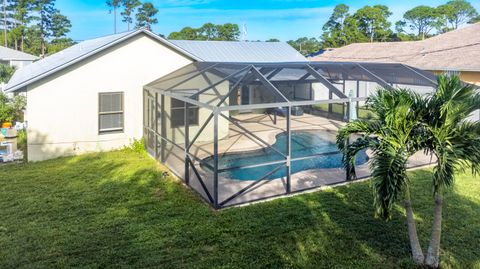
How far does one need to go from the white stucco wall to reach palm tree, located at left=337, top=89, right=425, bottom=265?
9805 millimetres

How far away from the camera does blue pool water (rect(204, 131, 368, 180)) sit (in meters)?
11.9

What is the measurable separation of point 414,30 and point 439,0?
835 centimetres

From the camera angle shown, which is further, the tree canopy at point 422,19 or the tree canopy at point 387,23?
the tree canopy at point 422,19

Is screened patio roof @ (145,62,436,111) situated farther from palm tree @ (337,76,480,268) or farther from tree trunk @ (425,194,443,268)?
tree trunk @ (425,194,443,268)

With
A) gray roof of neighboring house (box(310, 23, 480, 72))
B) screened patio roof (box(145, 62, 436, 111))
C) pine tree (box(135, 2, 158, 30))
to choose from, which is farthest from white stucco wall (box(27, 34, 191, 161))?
pine tree (box(135, 2, 158, 30))

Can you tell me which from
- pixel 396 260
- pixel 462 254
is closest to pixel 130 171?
pixel 396 260

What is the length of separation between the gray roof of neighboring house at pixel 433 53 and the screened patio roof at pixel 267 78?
26.2 ft

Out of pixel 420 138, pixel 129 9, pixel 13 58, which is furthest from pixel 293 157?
pixel 129 9

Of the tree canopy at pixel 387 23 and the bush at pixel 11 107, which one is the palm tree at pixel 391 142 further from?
the tree canopy at pixel 387 23

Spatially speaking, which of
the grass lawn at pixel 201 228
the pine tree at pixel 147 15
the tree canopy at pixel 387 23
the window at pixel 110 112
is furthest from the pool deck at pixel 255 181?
the pine tree at pixel 147 15

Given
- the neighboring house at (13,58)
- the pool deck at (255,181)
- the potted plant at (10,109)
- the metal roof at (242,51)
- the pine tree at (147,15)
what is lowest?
the pool deck at (255,181)

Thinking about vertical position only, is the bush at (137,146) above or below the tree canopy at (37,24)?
below

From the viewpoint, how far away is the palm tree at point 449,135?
543cm

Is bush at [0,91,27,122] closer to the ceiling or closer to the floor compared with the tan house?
closer to the floor
